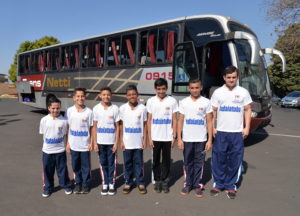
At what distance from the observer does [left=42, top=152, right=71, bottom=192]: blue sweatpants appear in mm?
3645

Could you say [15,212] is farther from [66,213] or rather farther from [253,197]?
[253,197]

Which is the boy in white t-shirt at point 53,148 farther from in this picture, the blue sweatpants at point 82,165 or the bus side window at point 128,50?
the bus side window at point 128,50

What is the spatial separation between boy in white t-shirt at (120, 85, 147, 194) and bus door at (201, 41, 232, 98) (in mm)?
3521

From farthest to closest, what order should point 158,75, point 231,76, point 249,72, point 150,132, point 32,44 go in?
point 32,44 → point 158,75 → point 249,72 → point 150,132 → point 231,76

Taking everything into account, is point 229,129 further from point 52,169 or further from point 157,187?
point 52,169

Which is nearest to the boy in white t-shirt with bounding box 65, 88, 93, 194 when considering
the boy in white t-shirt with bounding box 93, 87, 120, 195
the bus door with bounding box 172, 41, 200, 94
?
the boy in white t-shirt with bounding box 93, 87, 120, 195

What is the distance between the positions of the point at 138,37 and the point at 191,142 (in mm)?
5608

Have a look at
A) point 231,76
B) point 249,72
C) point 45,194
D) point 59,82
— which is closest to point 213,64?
point 249,72

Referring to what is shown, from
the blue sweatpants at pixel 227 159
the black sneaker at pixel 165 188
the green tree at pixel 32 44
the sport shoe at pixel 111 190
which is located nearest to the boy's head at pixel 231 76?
the blue sweatpants at pixel 227 159

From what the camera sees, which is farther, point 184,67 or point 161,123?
point 184,67

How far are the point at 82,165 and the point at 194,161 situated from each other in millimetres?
1623

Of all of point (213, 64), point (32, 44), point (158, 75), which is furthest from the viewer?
point (32, 44)

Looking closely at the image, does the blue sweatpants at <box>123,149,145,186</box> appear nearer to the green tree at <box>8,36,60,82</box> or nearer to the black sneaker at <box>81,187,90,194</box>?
the black sneaker at <box>81,187,90,194</box>

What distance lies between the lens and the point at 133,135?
3.70 metres
